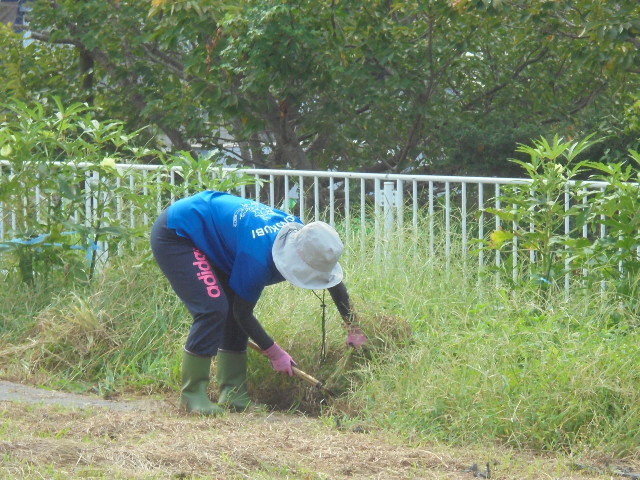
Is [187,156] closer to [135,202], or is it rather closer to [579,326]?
[135,202]

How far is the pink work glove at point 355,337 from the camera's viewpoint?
524 centimetres

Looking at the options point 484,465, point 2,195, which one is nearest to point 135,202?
point 2,195

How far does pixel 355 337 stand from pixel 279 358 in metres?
0.43

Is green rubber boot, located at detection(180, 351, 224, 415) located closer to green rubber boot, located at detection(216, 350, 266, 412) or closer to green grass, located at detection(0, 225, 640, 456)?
green rubber boot, located at detection(216, 350, 266, 412)

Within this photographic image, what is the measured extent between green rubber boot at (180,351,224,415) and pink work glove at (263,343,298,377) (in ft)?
1.04

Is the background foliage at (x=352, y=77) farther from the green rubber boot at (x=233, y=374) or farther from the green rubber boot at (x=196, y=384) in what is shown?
the green rubber boot at (x=196, y=384)

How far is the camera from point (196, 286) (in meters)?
5.05

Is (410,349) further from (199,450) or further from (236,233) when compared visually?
(199,450)

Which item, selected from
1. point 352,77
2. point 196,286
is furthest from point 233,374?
point 352,77

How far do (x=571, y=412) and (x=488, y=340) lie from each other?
2.13 ft

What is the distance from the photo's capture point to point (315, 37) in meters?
8.54

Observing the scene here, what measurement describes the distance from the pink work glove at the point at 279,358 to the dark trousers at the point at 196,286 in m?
0.23

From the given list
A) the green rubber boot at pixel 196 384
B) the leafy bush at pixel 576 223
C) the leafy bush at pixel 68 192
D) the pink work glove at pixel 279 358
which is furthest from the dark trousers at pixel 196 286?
the leafy bush at pixel 576 223

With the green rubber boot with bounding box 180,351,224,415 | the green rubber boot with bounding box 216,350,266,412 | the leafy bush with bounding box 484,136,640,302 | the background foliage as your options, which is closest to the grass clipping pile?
the green rubber boot with bounding box 180,351,224,415
